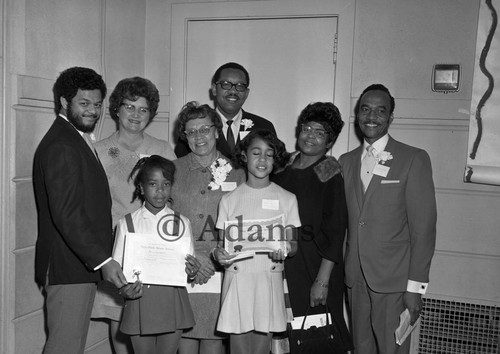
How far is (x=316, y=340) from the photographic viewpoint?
8.73ft

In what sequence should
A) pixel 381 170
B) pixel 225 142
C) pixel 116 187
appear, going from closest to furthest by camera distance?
pixel 381 170
pixel 116 187
pixel 225 142

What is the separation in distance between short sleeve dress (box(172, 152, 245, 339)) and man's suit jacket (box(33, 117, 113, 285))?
435 mm

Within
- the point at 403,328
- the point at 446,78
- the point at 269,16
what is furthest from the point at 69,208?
the point at 446,78

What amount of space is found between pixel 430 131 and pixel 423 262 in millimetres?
1265

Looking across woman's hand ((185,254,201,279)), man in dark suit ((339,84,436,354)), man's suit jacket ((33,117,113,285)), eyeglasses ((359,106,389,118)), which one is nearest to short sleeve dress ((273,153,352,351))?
man in dark suit ((339,84,436,354))

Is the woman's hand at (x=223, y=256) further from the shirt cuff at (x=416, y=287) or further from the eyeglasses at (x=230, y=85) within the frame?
the eyeglasses at (x=230, y=85)

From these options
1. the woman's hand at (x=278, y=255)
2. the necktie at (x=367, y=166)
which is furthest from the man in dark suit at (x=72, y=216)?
the necktie at (x=367, y=166)

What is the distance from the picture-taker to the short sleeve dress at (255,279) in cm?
251

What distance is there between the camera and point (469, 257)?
3.51 m

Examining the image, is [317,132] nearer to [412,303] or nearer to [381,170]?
[381,170]

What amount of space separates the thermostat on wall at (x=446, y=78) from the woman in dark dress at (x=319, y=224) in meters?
1.15

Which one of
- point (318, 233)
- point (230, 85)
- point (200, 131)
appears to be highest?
point (230, 85)

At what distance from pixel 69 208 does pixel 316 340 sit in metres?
1.50

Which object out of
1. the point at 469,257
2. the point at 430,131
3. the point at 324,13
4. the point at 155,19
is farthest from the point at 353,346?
the point at 155,19
